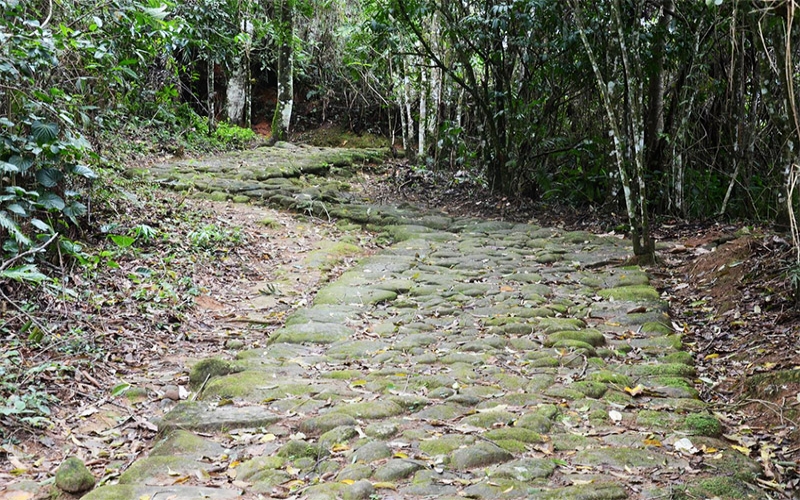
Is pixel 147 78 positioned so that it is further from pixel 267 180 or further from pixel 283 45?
pixel 267 180

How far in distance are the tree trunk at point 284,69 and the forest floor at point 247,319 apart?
4.97 metres

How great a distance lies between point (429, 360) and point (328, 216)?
505cm

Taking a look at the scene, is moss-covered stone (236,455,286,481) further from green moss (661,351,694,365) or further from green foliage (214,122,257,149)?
green foliage (214,122,257,149)

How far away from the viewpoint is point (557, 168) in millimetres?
9391

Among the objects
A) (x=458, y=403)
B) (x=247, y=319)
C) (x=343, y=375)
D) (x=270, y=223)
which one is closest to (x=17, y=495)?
(x=343, y=375)

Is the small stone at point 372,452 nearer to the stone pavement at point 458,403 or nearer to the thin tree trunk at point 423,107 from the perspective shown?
the stone pavement at point 458,403

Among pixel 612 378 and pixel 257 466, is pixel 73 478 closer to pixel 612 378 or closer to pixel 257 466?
pixel 257 466

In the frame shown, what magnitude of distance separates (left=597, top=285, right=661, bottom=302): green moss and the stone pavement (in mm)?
18

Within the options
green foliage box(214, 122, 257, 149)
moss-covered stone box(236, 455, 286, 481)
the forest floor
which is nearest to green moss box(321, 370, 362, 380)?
the forest floor

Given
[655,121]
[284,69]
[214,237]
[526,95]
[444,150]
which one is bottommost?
[214,237]

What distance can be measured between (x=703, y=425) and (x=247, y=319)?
11.6ft

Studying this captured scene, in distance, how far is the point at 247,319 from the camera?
17.8 ft

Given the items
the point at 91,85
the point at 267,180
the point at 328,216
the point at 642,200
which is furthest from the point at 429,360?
the point at 267,180

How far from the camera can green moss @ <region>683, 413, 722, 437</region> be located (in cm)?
312
